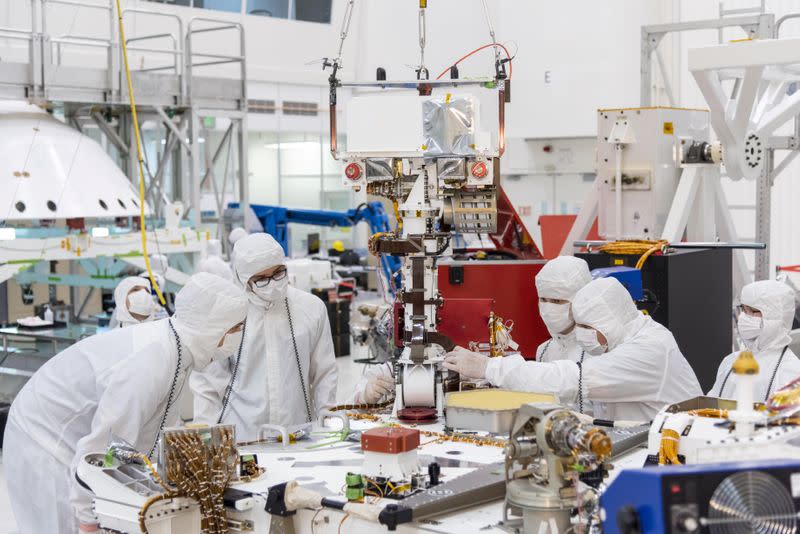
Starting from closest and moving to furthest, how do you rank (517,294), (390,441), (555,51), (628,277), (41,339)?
1. (390,441)
2. (628,277)
3. (517,294)
4. (41,339)
5. (555,51)

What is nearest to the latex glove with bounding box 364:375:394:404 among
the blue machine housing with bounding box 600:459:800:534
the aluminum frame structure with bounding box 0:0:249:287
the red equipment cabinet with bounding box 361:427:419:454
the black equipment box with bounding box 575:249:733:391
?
the red equipment cabinet with bounding box 361:427:419:454

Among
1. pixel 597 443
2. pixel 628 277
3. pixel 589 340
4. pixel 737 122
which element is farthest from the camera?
pixel 737 122

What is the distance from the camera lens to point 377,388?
3650 mm

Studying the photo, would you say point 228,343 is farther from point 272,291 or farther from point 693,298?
point 693,298

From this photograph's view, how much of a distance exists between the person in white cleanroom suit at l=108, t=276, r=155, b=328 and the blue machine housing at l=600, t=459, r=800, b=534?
439 cm

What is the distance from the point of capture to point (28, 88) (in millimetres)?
7438

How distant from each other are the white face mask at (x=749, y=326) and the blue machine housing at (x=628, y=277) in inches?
18.4

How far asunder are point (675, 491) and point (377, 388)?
1967 mm

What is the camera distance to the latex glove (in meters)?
3.64

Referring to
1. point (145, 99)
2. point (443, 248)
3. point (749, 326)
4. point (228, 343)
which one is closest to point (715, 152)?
point (749, 326)

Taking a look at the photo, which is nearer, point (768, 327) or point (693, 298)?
point (768, 327)

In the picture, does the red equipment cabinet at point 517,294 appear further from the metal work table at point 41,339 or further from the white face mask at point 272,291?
the metal work table at point 41,339

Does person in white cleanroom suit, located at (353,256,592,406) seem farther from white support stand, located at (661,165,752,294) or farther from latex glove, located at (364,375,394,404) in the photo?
white support stand, located at (661,165,752,294)

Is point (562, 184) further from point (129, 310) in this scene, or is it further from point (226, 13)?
point (129, 310)
